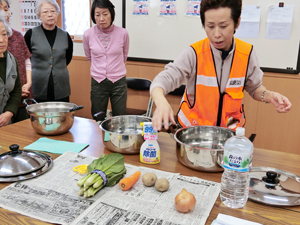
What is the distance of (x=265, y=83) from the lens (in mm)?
3154

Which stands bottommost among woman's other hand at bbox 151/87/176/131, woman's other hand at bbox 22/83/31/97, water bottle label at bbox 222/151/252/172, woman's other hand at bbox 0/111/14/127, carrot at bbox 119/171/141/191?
woman's other hand at bbox 0/111/14/127

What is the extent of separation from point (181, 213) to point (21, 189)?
0.66 m

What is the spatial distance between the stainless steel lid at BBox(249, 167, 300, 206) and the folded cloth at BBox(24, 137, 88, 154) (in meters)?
0.91

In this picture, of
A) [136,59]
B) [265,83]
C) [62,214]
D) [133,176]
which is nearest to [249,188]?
[133,176]

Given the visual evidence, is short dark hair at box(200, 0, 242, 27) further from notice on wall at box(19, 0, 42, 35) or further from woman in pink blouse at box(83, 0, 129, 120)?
notice on wall at box(19, 0, 42, 35)

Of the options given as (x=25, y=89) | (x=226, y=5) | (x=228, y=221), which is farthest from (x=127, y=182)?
(x=25, y=89)

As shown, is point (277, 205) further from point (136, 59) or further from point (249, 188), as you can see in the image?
point (136, 59)

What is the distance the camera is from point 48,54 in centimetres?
314

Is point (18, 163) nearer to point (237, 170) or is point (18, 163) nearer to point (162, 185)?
point (162, 185)

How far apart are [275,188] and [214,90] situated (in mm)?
730

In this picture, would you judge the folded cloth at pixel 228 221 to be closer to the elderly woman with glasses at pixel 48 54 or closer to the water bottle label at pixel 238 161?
the water bottle label at pixel 238 161

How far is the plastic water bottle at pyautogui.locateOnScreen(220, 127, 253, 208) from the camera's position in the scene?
0.99 meters

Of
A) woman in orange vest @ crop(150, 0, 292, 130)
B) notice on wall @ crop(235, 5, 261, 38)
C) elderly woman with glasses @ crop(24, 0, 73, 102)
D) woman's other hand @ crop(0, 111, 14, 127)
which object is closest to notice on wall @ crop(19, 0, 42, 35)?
elderly woman with glasses @ crop(24, 0, 73, 102)

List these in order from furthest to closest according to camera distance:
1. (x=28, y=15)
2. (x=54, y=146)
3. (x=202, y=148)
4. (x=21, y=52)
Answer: (x=28, y=15), (x=21, y=52), (x=54, y=146), (x=202, y=148)
